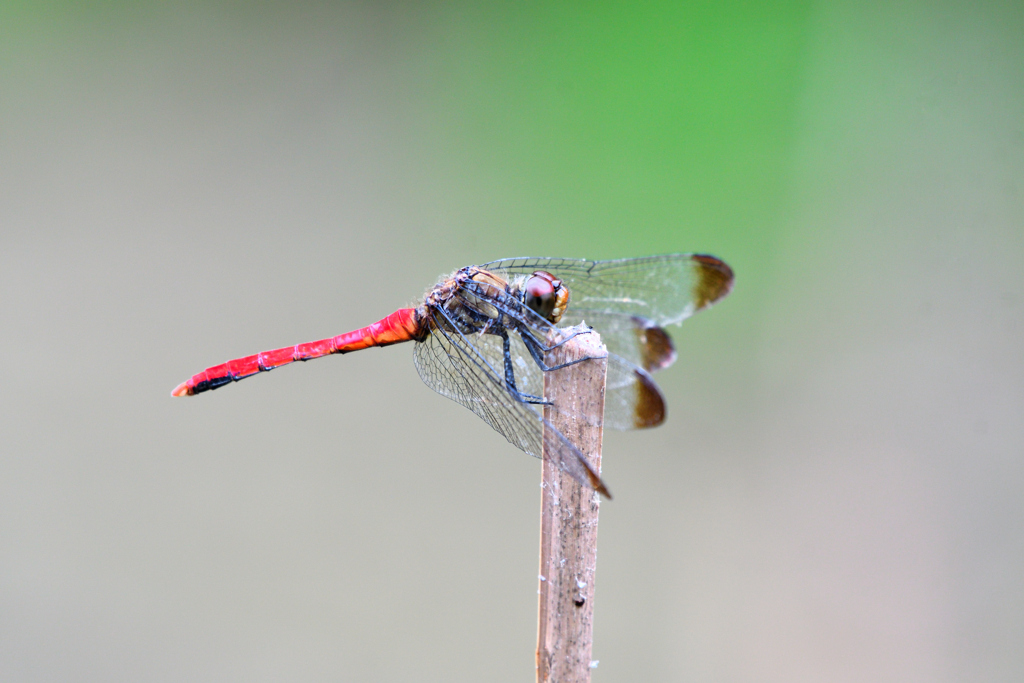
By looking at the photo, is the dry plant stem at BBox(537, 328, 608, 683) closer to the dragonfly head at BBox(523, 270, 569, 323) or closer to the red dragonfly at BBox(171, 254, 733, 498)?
the red dragonfly at BBox(171, 254, 733, 498)

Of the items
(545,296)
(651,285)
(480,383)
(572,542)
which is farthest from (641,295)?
(572,542)

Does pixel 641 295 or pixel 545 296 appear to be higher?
pixel 641 295

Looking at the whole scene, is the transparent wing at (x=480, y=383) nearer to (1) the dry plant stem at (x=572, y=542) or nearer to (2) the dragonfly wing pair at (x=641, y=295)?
(1) the dry plant stem at (x=572, y=542)

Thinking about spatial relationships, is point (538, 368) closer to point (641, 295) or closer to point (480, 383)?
point (480, 383)

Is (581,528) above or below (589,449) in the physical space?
below

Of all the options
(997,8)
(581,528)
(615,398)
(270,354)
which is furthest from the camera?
(997,8)

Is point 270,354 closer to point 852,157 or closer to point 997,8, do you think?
point 852,157

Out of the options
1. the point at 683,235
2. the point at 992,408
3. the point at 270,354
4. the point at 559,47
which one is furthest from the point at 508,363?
the point at 992,408
